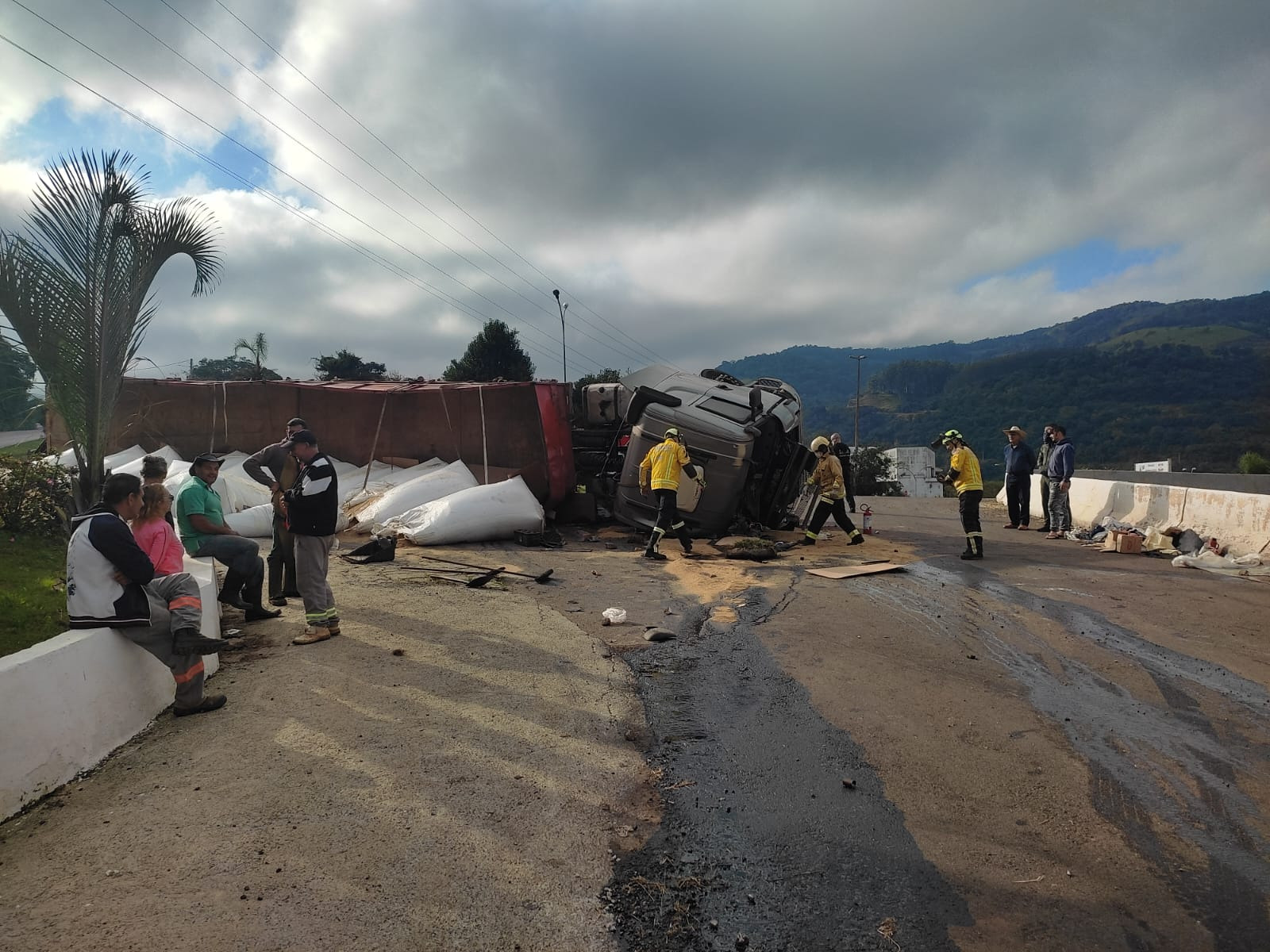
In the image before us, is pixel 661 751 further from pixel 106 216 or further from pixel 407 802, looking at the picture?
pixel 106 216

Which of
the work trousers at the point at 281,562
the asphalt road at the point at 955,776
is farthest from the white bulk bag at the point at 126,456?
the asphalt road at the point at 955,776

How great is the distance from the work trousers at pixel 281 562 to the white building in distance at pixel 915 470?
4329 centimetres

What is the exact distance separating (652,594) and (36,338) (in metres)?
5.03

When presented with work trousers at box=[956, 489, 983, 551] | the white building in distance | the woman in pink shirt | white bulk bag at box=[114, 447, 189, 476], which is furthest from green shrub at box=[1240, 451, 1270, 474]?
the woman in pink shirt

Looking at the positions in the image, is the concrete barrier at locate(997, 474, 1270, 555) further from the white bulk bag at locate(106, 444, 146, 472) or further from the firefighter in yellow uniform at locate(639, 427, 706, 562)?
the white bulk bag at locate(106, 444, 146, 472)

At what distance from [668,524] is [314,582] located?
504 centimetres

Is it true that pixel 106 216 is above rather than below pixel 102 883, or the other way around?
above

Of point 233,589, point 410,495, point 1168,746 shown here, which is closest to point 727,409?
point 410,495

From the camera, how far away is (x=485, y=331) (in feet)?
139

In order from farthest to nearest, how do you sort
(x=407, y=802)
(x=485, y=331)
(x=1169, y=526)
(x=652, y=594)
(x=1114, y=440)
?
(x=1114, y=440)
(x=485, y=331)
(x=1169, y=526)
(x=652, y=594)
(x=407, y=802)

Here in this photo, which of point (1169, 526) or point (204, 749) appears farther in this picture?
point (1169, 526)

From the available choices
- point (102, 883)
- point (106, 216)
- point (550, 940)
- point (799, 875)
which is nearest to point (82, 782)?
point (102, 883)

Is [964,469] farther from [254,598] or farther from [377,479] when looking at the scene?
[377,479]

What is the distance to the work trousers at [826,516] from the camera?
10602 millimetres
